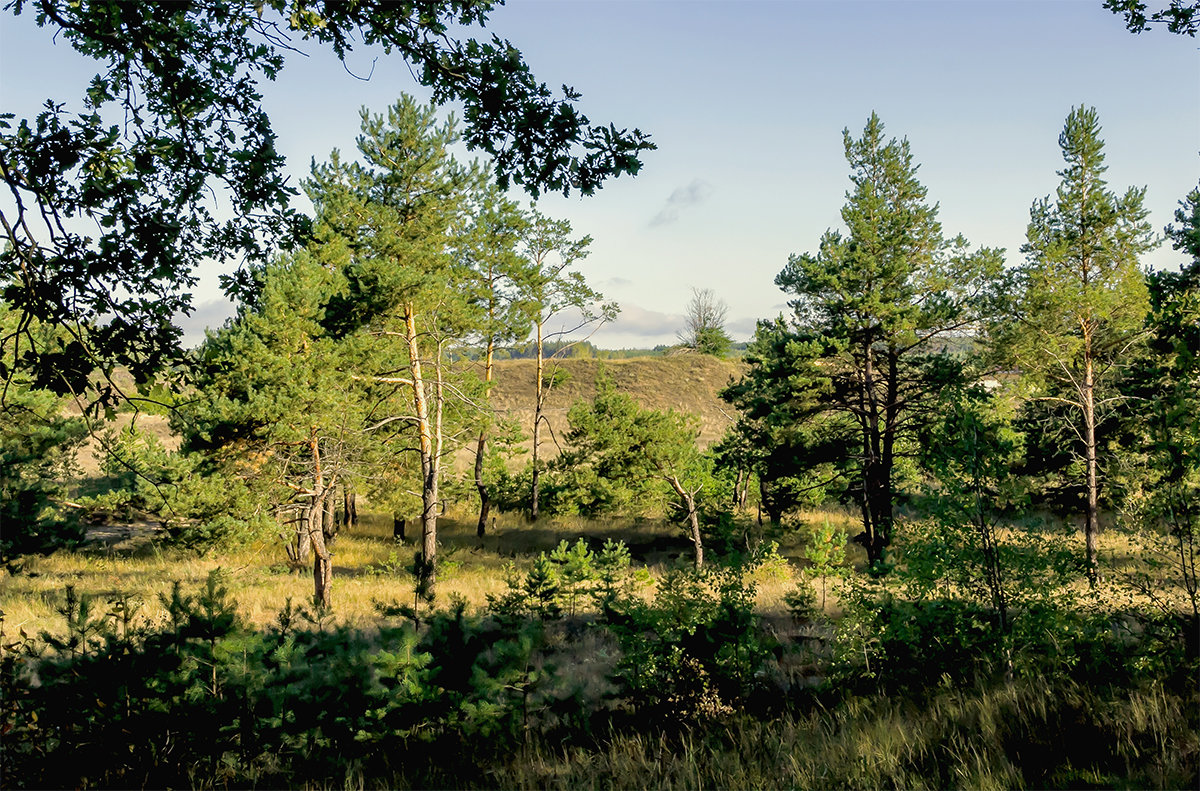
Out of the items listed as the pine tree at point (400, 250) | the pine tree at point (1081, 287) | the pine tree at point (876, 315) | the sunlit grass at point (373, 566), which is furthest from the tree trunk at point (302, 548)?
the pine tree at point (1081, 287)

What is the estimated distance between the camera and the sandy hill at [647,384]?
197 ft

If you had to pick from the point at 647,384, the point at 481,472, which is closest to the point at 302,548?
the point at 481,472

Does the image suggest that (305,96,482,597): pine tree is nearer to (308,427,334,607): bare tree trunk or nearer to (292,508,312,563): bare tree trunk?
(308,427,334,607): bare tree trunk

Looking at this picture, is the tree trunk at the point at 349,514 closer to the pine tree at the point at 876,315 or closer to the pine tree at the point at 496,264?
the pine tree at the point at 496,264

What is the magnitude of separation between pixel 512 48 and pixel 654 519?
2897 cm

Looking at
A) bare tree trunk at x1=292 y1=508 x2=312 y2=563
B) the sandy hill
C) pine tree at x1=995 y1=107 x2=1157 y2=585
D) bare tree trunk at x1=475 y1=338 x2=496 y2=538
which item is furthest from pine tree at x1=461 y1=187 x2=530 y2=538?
the sandy hill

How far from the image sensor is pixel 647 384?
63.6m

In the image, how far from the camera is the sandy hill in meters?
59.9

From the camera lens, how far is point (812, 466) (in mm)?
20672

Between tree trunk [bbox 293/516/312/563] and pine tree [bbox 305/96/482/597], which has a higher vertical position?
pine tree [bbox 305/96/482/597]

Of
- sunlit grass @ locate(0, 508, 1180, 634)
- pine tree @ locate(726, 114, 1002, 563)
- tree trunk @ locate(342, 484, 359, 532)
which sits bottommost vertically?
sunlit grass @ locate(0, 508, 1180, 634)

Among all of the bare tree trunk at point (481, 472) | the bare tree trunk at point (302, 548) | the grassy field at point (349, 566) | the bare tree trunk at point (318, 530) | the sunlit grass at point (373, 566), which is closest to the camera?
the bare tree trunk at point (318, 530)

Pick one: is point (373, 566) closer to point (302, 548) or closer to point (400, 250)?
point (302, 548)

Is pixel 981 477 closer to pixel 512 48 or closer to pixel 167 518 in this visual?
pixel 512 48
